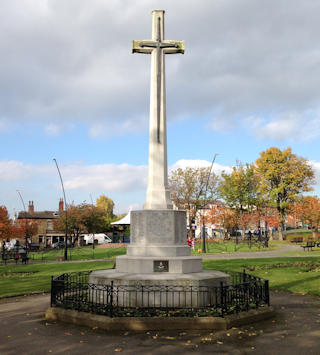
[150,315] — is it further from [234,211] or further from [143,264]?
[234,211]

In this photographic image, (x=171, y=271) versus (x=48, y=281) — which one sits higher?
(x=171, y=271)

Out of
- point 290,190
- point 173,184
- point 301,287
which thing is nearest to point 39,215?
Result: point 173,184

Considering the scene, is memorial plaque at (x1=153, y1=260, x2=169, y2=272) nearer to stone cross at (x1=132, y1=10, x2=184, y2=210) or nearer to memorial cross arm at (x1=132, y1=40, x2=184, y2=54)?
stone cross at (x1=132, y1=10, x2=184, y2=210)

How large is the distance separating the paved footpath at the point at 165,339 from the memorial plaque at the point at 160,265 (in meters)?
2.67

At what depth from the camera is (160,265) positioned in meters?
10.0

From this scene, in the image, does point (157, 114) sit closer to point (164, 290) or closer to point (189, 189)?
point (164, 290)

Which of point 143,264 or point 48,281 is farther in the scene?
point 48,281

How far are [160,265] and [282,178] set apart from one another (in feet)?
157

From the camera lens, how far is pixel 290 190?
179 ft

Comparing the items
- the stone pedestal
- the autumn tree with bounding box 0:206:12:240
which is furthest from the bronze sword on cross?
the autumn tree with bounding box 0:206:12:240

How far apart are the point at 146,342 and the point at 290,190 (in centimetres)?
5227

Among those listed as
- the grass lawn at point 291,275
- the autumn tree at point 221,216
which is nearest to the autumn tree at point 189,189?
the autumn tree at point 221,216

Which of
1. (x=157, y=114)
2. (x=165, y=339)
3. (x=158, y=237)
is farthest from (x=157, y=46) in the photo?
(x=165, y=339)

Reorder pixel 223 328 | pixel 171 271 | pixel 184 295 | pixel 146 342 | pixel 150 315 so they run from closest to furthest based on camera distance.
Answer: pixel 146 342 < pixel 223 328 < pixel 150 315 < pixel 184 295 < pixel 171 271
